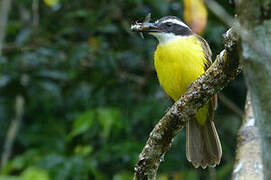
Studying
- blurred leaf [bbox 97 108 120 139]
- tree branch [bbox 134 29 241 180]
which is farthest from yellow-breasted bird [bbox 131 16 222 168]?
tree branch [bbox 134 29 241 180]

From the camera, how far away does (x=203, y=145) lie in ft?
13.7

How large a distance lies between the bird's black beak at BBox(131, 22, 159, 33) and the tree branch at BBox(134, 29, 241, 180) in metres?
A: 1.22

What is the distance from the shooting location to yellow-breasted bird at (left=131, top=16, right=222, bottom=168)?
397cm

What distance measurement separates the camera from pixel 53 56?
5730 millimetres

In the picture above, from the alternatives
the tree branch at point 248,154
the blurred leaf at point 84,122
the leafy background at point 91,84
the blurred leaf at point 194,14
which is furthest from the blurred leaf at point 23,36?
the tree branch at point 248,154

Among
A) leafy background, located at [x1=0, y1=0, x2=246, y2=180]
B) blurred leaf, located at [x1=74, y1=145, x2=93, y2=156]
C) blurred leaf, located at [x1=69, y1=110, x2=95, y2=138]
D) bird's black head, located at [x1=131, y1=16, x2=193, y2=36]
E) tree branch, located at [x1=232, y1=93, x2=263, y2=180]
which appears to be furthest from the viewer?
leafy background, located at [x1=0, y1=0, x2=246, y2=180]

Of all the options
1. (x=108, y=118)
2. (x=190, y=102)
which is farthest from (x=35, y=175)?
(x=190, y=102)

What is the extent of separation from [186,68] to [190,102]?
1137 mm

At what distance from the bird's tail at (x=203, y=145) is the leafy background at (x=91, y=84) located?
807mm

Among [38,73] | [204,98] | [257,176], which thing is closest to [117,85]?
[38,73]

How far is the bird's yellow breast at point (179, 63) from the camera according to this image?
396 centimetres

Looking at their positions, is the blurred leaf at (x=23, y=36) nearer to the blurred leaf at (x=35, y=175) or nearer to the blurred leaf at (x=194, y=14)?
the blurred leaf at (x=35, y=175)

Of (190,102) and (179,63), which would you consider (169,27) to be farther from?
(190,102)

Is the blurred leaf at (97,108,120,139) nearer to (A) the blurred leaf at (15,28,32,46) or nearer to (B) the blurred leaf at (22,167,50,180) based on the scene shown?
(B) the blurred leaf at (22,167,50,180)
